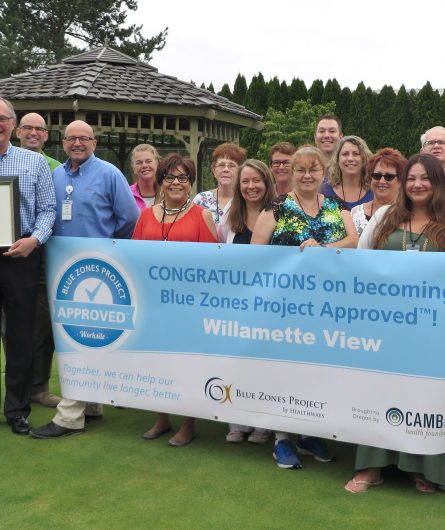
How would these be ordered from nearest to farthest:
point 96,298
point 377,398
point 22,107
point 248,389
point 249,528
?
1. point 249,528
2. point 377,398
3. point 248,389
4. point 96,298
5. point 22,107

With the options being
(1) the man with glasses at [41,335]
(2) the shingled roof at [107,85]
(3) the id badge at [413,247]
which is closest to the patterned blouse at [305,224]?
(3) the id badge at [413,247]

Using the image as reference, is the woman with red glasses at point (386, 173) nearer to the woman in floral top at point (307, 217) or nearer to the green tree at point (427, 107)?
the woman in floral top at point (307, 217)

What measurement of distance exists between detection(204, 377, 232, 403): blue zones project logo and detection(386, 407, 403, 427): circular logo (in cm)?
96

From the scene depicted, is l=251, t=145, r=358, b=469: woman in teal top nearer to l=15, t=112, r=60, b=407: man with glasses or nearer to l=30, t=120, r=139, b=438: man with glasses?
l=30, t=120, r=139, b=438: man with glasses

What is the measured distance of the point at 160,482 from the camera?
3.98 m

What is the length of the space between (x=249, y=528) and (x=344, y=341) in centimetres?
112

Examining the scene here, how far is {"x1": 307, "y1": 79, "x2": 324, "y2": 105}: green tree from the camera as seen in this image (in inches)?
1025

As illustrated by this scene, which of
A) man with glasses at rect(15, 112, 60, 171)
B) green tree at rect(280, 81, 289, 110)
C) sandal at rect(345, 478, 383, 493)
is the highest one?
green tree at rect(280, 81, 289, 110)

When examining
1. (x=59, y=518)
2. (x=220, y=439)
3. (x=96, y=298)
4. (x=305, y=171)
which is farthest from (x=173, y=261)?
(x=59, y=518)

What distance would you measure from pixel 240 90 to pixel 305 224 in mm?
23756

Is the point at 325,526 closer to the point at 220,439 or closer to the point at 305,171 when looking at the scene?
the point at 220,439

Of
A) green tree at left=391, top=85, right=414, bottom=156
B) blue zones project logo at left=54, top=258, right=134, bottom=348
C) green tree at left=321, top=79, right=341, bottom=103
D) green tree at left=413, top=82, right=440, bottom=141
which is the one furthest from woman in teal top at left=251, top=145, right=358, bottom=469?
green tree at left=321, top=79, right=341, bottom=103

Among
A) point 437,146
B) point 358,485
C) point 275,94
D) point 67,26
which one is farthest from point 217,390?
point 67,26

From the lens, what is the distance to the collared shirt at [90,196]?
489 centimetres
